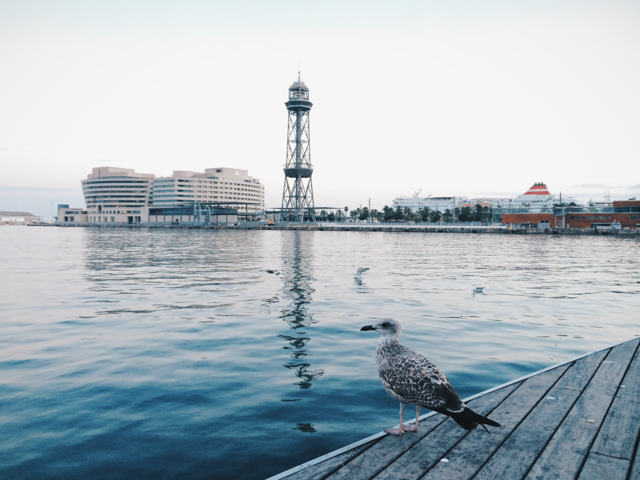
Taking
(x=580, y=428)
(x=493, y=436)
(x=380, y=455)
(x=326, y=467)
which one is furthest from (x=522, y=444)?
(x=326, y=467)

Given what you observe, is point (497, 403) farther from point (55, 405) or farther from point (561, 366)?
point (55, 405)

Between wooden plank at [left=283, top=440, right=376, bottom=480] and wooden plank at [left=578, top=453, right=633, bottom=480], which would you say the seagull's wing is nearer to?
wooden plank at [left=283, top=440, right=376, bottom=480]

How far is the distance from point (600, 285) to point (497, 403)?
24.7 m

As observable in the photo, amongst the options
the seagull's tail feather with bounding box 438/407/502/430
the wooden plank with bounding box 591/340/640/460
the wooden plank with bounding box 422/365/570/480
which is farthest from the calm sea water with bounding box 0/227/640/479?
the wooden plank with bounding box 591/340/640/460

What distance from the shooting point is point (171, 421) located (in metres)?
7.99

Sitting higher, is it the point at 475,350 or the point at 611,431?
the point at 611,431

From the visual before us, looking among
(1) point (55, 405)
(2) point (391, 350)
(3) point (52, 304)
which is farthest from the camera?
(3) point (52, 304)

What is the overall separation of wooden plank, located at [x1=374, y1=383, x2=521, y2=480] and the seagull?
12.1 inches

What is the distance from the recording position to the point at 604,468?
4.84m

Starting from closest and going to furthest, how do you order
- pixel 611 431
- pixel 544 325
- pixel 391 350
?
pixel 611 431 → pixel 391 350 → pixel 544 325

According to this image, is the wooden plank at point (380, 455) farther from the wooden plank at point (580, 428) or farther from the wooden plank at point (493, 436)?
the wooden plank at point (580, 428)

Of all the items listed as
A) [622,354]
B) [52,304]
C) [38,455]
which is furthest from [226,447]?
[52,304]

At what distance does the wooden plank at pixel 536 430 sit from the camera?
191 inches

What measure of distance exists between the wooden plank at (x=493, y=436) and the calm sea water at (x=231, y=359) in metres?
2.11
